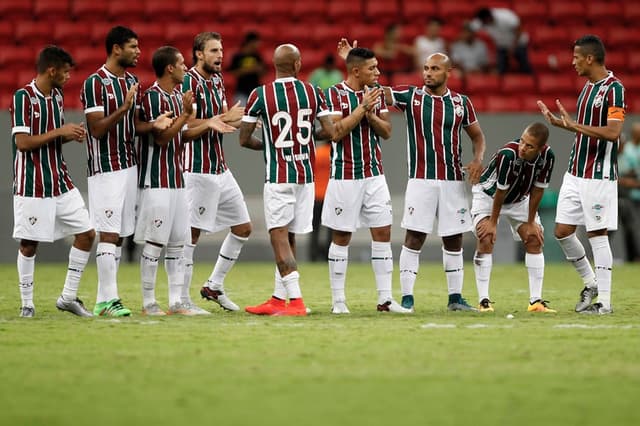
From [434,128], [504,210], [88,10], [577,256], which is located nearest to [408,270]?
[504,210]

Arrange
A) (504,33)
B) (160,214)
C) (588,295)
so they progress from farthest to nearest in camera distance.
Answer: (504,33) → (588,295) → (160,214)

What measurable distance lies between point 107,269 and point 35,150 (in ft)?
3.37

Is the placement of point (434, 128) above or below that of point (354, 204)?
above

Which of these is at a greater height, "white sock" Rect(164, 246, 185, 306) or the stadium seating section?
the stadium seating section

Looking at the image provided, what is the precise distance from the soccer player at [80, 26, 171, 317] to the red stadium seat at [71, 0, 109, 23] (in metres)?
11.3

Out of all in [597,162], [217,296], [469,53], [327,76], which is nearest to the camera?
[597,162]

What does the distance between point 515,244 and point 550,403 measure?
1183cm

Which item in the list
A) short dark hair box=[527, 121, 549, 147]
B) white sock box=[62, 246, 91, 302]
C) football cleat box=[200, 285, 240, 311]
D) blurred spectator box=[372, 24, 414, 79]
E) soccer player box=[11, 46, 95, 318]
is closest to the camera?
soccer player box=[11, 46, 95, 318]

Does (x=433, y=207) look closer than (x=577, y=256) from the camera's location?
Yes

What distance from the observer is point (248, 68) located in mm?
16750

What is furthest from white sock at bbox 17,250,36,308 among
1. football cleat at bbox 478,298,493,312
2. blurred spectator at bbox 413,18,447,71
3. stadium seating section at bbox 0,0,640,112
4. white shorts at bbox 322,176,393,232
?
blurred spectator at bbox 413,18,447,71

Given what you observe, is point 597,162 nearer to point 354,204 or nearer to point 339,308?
point 354,204

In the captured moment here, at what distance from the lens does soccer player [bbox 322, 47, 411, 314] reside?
8.77 metres

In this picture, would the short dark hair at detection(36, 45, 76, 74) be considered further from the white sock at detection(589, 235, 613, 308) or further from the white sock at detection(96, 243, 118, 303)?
the white sock at detection(589, 235, 613, 308)
